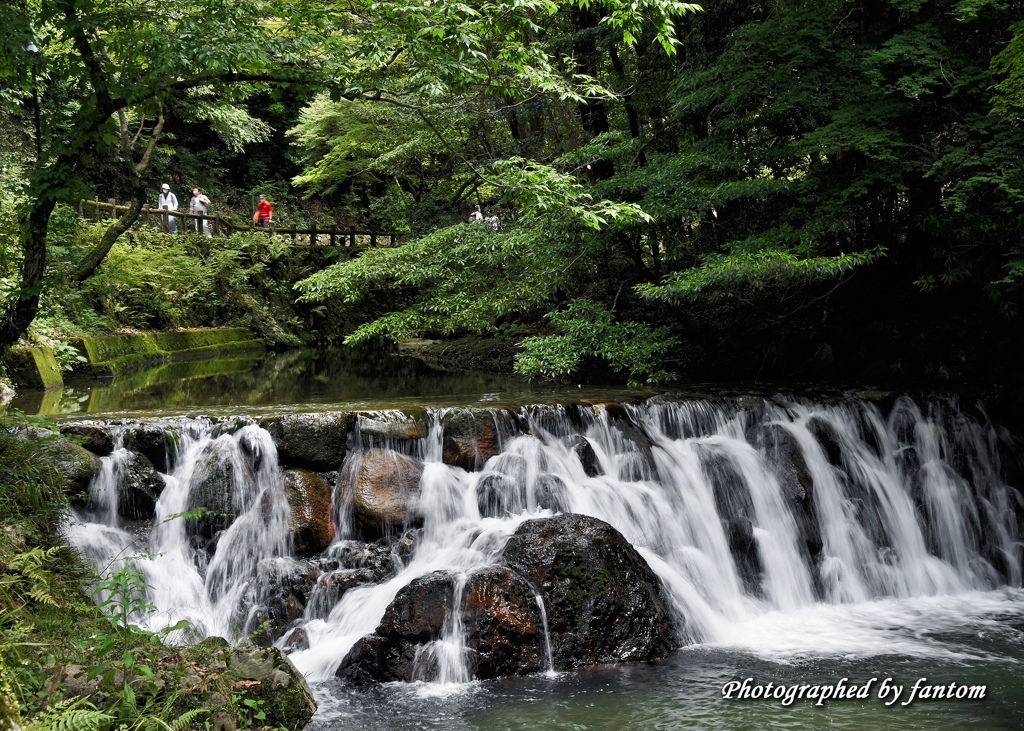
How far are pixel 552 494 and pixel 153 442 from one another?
4135 millimetres

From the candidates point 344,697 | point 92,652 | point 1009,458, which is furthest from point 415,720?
point 1009,458

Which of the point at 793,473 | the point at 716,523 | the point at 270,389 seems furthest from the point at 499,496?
the point at 270,389

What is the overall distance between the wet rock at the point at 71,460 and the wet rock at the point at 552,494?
434 centimetres

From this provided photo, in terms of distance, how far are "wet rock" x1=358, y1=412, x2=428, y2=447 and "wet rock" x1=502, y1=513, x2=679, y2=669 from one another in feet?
6.63

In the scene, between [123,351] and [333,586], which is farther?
[123,351]

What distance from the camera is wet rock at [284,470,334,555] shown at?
6602mm

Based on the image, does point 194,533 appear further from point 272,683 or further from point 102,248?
point 272,683

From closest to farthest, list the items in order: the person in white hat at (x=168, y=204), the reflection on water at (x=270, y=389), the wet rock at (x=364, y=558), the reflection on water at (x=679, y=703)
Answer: the reflection on water at (x=679, y=703)
the wet rock at (x=364, y=558)
the reflection on water at (x=270, y=389)
the person in white hat at (x=168, y=204)

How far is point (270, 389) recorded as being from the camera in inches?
474

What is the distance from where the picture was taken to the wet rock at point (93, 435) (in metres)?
6.66

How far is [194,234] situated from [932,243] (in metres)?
21.3

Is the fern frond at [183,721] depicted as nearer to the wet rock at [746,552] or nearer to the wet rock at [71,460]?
the wet rock at [71,460]

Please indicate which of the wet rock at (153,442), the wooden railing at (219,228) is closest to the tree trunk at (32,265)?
the wet rock at (153,442)

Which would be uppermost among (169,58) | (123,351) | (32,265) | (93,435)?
(169,58)
